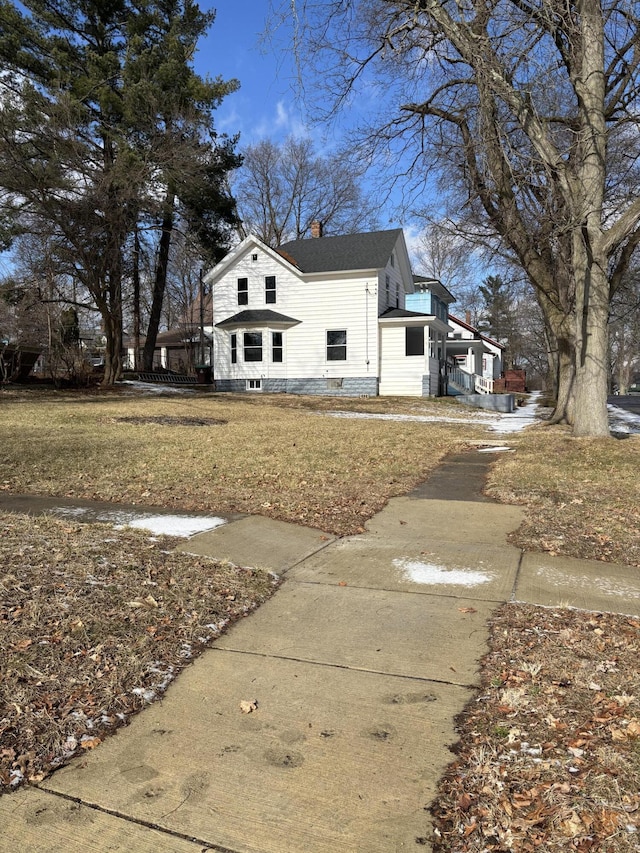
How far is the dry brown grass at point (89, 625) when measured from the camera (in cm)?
251

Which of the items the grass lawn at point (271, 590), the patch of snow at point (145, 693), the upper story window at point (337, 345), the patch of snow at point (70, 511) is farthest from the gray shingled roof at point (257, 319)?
the patch of snow at point (145, 693)

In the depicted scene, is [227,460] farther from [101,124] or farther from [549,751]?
[101,124]

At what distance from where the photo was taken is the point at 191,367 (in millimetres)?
48938

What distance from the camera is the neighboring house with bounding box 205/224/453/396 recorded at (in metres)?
26.5

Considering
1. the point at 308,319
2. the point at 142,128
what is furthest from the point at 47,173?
the point at 308,319

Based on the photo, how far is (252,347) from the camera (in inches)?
1110

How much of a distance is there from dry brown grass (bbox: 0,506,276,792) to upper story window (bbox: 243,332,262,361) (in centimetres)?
2357

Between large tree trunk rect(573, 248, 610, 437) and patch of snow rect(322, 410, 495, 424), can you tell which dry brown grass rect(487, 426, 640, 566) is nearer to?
large tree trunk rect(573, 248, 610, 437)

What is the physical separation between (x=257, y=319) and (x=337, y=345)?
376 cm

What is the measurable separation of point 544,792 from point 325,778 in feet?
2.51

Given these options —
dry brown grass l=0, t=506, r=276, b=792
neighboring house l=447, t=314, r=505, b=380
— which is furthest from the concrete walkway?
neighboring house l=447, t=314, r=505, b=380

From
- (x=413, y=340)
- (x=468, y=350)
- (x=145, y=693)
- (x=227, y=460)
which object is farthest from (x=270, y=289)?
(x=145, y=693)

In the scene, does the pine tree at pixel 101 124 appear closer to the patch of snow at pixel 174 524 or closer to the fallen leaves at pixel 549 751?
→ the patch of snow at pixel 174 524

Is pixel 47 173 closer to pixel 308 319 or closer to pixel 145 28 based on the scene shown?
pixel 145 28
